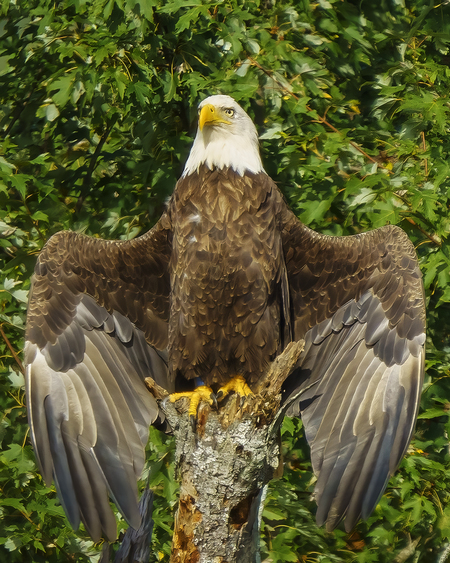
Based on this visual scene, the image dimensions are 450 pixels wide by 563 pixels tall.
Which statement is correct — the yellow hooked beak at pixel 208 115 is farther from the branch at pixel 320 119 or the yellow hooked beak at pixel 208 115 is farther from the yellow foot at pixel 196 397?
the yellow foot at pixel 196 397

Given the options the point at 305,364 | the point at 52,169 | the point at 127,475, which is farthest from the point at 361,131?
the point at 127,475

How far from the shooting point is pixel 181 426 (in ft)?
12.0

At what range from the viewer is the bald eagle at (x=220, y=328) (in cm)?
417

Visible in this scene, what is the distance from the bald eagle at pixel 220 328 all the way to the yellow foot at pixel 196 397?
0.48 feet

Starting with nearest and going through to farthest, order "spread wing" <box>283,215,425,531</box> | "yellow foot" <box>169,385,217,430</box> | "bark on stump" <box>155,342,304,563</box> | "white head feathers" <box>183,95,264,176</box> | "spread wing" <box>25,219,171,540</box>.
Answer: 1. "bark on stump" <box>155,342,304,563</box>
2. "yellow foot" <box>169,385,217,430</box>
3. "spread wing" <box>25,219,171,540</box>
4. "spread wing" <box>283,215,425,531</box>
5. "white head feathers" <box>183,95,264,176</box>

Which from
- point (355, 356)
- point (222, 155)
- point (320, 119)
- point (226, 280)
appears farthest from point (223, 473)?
point (320, 119)

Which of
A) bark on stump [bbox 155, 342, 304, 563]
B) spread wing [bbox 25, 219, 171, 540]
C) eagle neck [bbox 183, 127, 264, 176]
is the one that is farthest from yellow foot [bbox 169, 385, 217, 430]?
eagle neck [bbox 183, 127, 264, 176]

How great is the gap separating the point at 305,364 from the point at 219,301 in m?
0.63

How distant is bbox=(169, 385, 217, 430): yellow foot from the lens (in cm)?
365

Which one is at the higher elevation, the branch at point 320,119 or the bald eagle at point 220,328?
the branch at point 320,119

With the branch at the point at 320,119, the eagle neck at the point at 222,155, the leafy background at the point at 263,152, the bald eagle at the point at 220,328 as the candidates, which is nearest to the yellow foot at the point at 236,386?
the bald eagle at the point at 220,328

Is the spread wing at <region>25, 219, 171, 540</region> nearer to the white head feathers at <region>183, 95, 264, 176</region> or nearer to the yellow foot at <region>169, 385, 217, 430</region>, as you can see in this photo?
the yellow foot at <region>169, 385, 217, 430</region>

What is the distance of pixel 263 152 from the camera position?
516 cm

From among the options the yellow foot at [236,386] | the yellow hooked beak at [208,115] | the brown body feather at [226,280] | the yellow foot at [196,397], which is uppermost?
the yellow hooked beak at [208,115]
